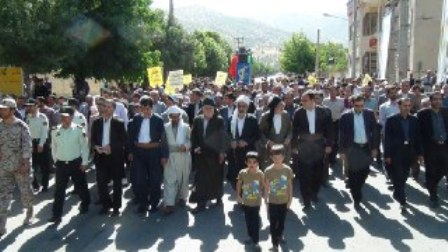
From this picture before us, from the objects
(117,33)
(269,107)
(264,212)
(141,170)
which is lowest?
(264,212)

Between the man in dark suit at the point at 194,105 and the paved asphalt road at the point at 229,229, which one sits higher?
the man in dark suit at the point at 194,105

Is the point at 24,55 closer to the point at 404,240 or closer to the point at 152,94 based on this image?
the point at 152,94

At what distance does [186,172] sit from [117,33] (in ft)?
48.3

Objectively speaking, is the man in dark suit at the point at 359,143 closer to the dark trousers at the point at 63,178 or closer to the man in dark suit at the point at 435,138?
the man in dark suit at the point at 435,138

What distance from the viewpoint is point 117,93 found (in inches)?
681

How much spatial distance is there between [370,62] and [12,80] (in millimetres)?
39609

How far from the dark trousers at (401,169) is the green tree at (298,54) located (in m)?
72.4

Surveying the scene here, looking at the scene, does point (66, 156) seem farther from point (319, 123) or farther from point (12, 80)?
point (12, 80)

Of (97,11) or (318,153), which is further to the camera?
(97,11)

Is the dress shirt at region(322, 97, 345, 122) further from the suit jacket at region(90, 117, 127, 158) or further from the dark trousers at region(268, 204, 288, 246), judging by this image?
the dark trousers at region(268, 204, 288, 246)

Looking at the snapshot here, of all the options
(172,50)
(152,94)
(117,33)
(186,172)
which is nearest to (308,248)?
(186,172)

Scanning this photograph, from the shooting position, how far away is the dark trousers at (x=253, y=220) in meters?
8.23

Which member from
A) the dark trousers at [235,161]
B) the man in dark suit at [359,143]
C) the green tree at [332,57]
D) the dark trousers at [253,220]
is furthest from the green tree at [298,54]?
the dark trousers at [253,220]

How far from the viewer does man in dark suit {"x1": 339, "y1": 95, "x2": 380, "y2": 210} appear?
10672 millimetres
